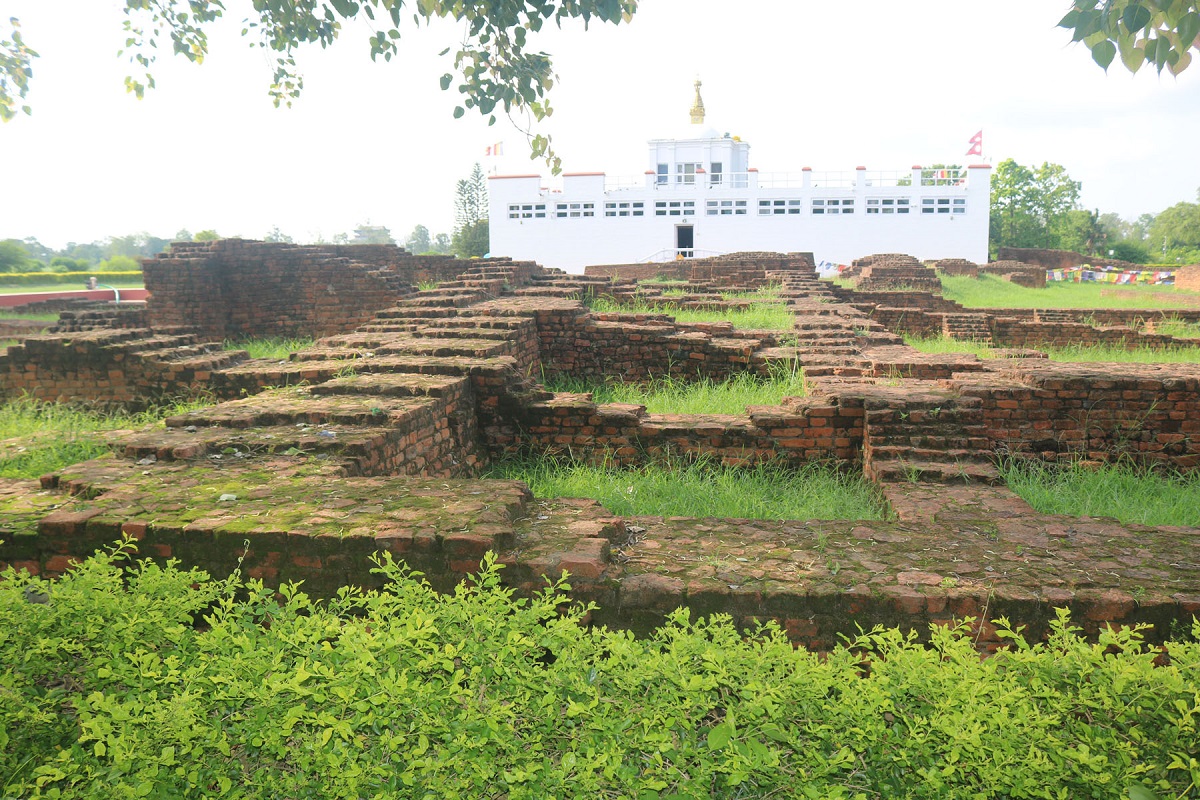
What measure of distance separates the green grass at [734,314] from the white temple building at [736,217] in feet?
80.8

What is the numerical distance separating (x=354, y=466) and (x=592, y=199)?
34.7m

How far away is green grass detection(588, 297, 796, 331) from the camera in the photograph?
31.9 ft

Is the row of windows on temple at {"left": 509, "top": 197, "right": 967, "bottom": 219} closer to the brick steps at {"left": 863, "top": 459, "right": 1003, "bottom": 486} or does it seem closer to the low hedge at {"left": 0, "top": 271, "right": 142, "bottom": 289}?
the low hedge at {"left": 0, "top": 271, "right": 142, "bottom": 289}

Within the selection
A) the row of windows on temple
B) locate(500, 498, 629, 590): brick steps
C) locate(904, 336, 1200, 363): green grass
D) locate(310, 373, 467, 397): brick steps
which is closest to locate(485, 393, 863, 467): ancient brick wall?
locate(310, 373, 467, 397): brick steps

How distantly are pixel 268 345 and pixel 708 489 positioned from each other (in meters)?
9.04

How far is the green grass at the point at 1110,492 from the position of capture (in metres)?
4.27

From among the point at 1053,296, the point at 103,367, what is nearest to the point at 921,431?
the point at 103,367

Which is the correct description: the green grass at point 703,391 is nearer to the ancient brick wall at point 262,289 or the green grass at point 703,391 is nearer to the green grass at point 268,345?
the green grass at point 268,345

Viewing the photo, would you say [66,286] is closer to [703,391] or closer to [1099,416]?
[703,391]

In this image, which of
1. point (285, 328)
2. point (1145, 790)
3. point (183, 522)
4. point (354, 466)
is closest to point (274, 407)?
point (354, 466)

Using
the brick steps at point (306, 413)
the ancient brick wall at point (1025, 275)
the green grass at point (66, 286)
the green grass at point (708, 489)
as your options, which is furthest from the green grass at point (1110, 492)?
the green grass at point (66, 286)

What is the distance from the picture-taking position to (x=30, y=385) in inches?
300

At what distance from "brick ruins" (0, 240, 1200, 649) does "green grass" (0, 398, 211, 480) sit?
27 cm

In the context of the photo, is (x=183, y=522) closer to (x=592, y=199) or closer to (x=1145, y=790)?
(x=1145, y=790)
